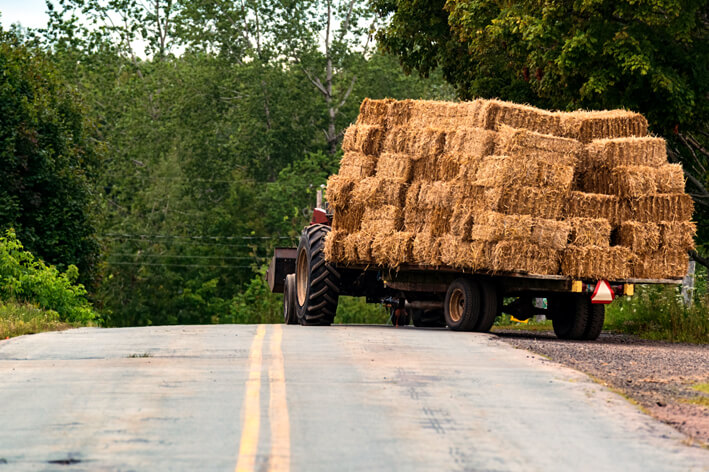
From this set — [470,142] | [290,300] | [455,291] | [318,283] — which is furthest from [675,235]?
[290,300]

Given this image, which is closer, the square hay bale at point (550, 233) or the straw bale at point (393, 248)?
the square hay bale at point (550, 233)

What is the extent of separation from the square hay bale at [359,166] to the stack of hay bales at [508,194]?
0.02 metres

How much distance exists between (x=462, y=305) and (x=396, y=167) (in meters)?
2.40

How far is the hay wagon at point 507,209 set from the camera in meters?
16.8

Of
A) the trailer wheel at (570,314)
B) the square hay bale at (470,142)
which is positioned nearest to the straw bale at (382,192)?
the square hay bale at (470,142)

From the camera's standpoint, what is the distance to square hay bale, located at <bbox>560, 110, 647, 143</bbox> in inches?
719

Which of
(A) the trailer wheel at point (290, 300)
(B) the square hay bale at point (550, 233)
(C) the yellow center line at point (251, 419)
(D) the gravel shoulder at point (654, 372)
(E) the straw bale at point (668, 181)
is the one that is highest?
(E) the straw bale at point (668, 181)

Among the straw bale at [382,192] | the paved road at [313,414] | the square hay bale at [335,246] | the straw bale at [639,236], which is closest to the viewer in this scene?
the paved road at [313,414]

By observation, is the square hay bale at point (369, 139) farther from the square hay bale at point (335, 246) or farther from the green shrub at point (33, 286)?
the green shrub at point (33, 286)

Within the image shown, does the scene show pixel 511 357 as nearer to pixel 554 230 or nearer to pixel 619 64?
pixel 554 230

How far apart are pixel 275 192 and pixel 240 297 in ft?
21.2

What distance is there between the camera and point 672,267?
17.4 metres

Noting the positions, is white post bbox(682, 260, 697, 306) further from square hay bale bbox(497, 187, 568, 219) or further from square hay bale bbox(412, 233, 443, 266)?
square hay bale bbox(412, 233, 443, 266)

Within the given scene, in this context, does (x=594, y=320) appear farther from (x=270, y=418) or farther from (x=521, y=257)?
(x=270, y=418)
